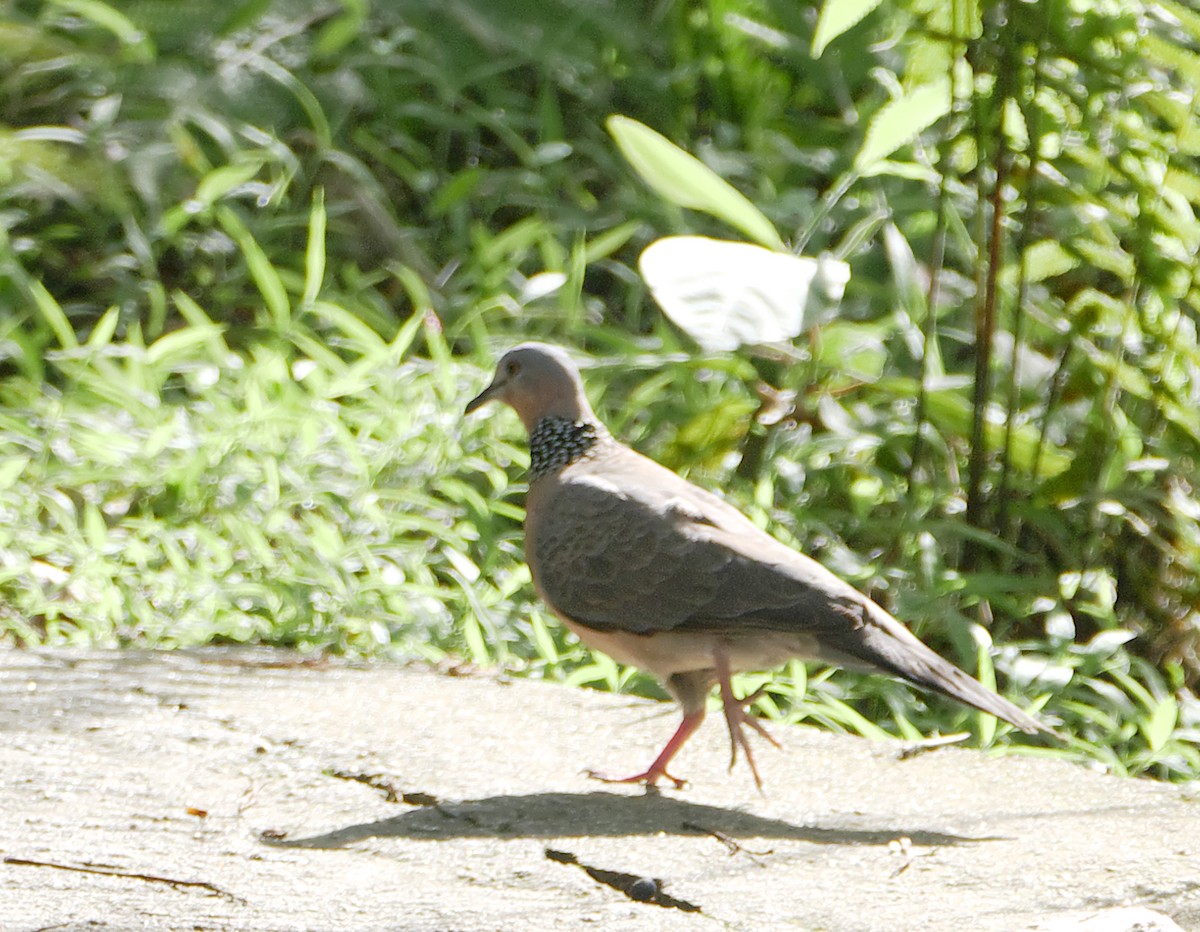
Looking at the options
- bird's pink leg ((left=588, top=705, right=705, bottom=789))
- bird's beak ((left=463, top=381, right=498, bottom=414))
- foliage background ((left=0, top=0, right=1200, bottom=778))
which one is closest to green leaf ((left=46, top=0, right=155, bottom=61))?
foliage background ((left=0, top=0, right=1200, bottom=778))

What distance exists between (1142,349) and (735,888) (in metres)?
2.70

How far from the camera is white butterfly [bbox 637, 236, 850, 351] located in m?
3.96

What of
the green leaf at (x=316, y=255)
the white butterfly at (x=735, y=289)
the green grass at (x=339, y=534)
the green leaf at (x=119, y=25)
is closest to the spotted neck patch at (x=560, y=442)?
the white butterfly at (x=735, y=289)

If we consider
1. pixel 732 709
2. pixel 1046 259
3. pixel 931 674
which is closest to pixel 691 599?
pixel 732 709

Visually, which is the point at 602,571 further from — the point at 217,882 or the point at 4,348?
the point at 4,348

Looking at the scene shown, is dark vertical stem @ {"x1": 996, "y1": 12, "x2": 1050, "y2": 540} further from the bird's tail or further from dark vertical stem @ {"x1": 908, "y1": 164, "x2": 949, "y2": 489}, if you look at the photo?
the bird's tail

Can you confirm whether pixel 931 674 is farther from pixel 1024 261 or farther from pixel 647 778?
pixel 1024 261

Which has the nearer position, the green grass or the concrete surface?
the concrete surface

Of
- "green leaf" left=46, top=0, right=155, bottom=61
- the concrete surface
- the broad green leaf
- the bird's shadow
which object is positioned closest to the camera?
the concrete surface

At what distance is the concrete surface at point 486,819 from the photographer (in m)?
2.48

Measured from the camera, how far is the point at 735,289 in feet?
13.4

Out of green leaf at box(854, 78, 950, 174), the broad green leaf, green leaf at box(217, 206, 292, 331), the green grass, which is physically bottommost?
the green grass

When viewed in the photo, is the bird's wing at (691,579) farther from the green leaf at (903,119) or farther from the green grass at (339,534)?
the green leaf at (903,119)

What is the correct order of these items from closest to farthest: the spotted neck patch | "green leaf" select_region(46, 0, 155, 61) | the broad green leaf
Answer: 1. the spotted neck patch
2. the broad green leaf
3. "green leaf" select_region(46, 0, 155, 61)
